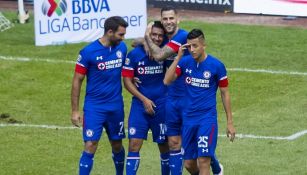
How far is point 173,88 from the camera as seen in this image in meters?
15.7

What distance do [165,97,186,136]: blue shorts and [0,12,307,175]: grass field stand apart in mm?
1456

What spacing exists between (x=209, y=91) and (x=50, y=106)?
25.0 ft

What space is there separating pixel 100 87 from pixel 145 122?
840mm

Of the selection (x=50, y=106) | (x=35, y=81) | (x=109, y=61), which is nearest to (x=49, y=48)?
(x=35, y=81)

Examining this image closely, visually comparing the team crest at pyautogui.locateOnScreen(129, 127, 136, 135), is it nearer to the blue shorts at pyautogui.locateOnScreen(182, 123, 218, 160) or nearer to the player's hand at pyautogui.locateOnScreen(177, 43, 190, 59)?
the blue shorts at pyautogui.locateOnScreen(182, 123, 218, 160)

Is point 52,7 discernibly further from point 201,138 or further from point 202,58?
point 201,138

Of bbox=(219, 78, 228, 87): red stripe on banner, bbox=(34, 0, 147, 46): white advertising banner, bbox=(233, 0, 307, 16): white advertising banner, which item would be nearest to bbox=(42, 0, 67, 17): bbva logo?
bbox=(34, 0, 147, 46): white advertising banner

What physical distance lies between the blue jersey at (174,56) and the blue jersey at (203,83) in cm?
43

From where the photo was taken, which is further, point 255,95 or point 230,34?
point 230,34

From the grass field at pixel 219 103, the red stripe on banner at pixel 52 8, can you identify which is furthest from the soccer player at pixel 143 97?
the red stripe on banner at pixel 52 8

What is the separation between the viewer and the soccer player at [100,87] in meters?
15.6

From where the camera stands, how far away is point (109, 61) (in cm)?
1570

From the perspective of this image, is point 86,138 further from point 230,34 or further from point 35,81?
point 230,34

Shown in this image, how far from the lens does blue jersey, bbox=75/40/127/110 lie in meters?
15.6
